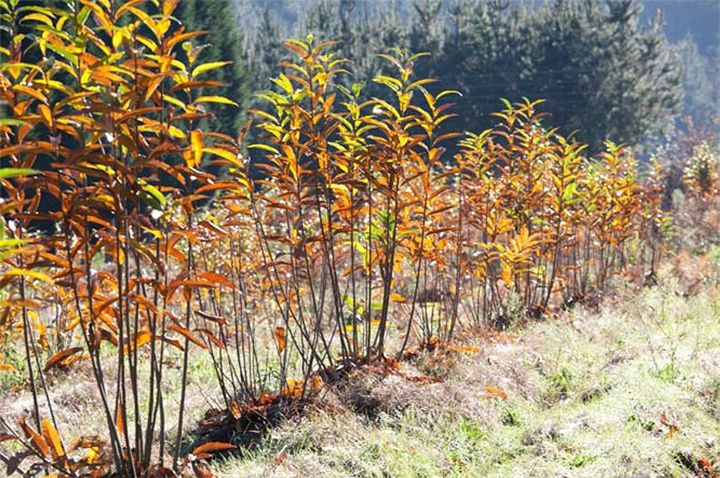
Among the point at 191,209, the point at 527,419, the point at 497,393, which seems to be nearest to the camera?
the point at 191,209

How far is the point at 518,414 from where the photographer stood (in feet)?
11.8

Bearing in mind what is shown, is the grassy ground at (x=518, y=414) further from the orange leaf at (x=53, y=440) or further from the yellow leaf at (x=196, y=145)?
the yellow leaf at (x=196, y=145)

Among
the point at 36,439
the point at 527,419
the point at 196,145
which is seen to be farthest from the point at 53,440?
the point at 527,419

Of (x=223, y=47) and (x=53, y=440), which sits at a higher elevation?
(x=223, y=47)

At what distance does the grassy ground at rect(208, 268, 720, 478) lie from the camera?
293 cm

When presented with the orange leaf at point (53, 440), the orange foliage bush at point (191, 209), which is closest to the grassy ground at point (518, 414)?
the orange foliage bush at point (191, 209)

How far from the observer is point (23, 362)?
6.05 m

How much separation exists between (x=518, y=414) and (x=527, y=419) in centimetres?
6

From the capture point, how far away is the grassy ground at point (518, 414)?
116 inches

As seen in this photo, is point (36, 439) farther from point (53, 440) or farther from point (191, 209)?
point (191, 209)

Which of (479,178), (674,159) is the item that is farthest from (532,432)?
(674,159)

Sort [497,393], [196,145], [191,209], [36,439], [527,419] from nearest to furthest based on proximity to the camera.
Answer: [196,145], [36,439], [191,209], [527,419], [497,393]

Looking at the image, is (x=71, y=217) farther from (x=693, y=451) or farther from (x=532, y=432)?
(x=693, y=451)

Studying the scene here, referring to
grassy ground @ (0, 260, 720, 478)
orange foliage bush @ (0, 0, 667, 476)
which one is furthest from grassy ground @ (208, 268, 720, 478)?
orange foliage bush @ (0, 0, 667, 476)
